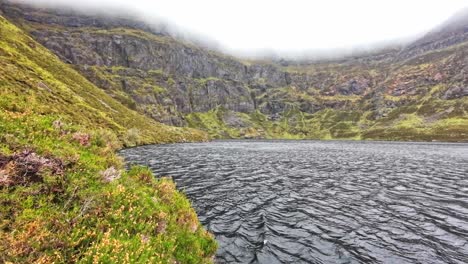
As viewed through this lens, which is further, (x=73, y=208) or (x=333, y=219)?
(x=333, y=219)

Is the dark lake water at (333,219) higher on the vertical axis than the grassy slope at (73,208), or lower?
lower

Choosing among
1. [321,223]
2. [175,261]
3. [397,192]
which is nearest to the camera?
[175,261]

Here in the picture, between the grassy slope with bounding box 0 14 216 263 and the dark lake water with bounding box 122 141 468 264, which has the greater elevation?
the grassy slope with bounding box 0 14 216 263

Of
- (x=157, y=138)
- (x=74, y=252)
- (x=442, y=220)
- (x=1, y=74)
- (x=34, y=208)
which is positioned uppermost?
(x=1, y=74)

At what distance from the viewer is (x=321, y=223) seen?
19.6 metres

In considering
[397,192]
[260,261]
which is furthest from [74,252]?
[397,192]

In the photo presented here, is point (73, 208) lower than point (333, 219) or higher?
higher

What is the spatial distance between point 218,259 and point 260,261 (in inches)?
86.1

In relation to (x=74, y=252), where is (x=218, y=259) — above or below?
A: below

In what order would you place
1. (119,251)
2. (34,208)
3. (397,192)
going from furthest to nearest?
(397,192), (34,208), (119,251)

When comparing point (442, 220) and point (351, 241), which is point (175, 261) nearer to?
point (351, 241)

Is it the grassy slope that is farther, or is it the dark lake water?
the dark lake water

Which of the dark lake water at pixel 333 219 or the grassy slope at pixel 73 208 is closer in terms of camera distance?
the grassy slope at pixel 73 208

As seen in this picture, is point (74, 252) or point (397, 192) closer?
point (74, 252)
